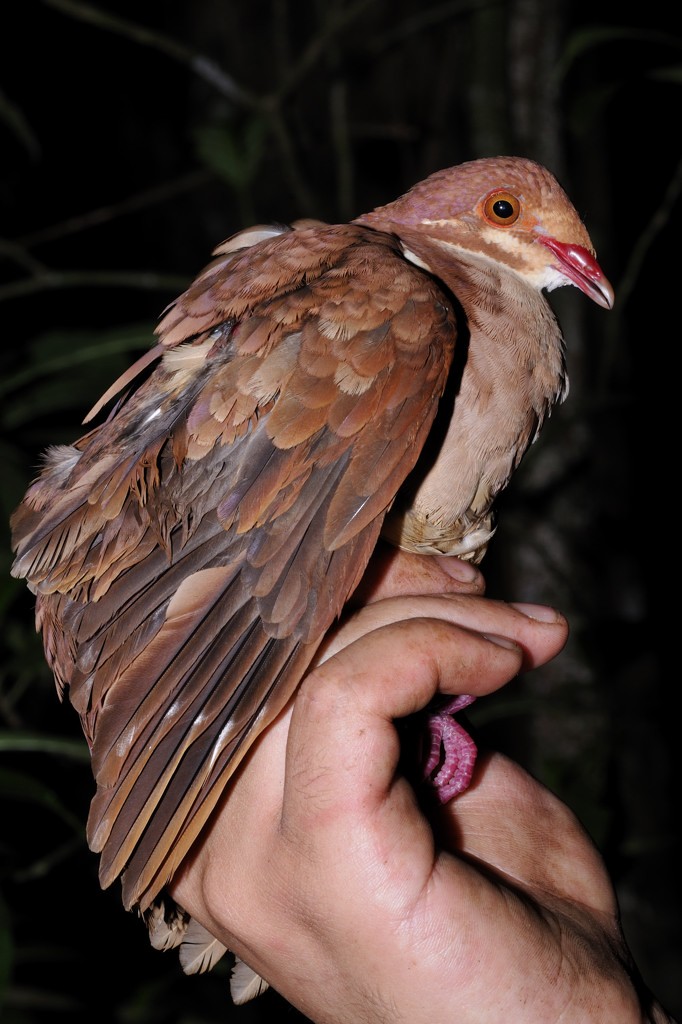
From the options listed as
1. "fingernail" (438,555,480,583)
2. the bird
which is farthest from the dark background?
the bird

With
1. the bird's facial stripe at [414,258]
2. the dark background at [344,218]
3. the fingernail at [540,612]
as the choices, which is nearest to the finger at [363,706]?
the fingernail at [540,612]

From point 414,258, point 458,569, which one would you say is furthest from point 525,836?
point 414,258

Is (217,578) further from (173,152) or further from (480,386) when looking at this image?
(173,152)

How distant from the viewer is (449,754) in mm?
1581

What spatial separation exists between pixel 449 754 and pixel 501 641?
26 cm

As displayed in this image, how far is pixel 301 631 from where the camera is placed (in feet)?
4.29

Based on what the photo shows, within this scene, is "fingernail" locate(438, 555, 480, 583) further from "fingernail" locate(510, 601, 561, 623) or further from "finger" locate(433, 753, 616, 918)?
"finger" locate(433, 753, 616, 918)

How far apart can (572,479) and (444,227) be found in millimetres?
1300

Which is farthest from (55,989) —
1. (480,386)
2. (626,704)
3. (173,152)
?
(173,152)

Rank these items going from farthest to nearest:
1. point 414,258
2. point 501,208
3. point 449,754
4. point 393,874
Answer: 1. point 501,208
2. point 414,258
3. point 449,754
4. point 393,874

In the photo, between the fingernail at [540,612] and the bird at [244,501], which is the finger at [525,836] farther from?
the fingernail at [540,612]

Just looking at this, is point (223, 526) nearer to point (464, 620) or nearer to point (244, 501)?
point (244, 501)

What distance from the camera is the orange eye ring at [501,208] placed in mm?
1813

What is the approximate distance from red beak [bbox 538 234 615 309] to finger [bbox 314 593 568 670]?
653mm
